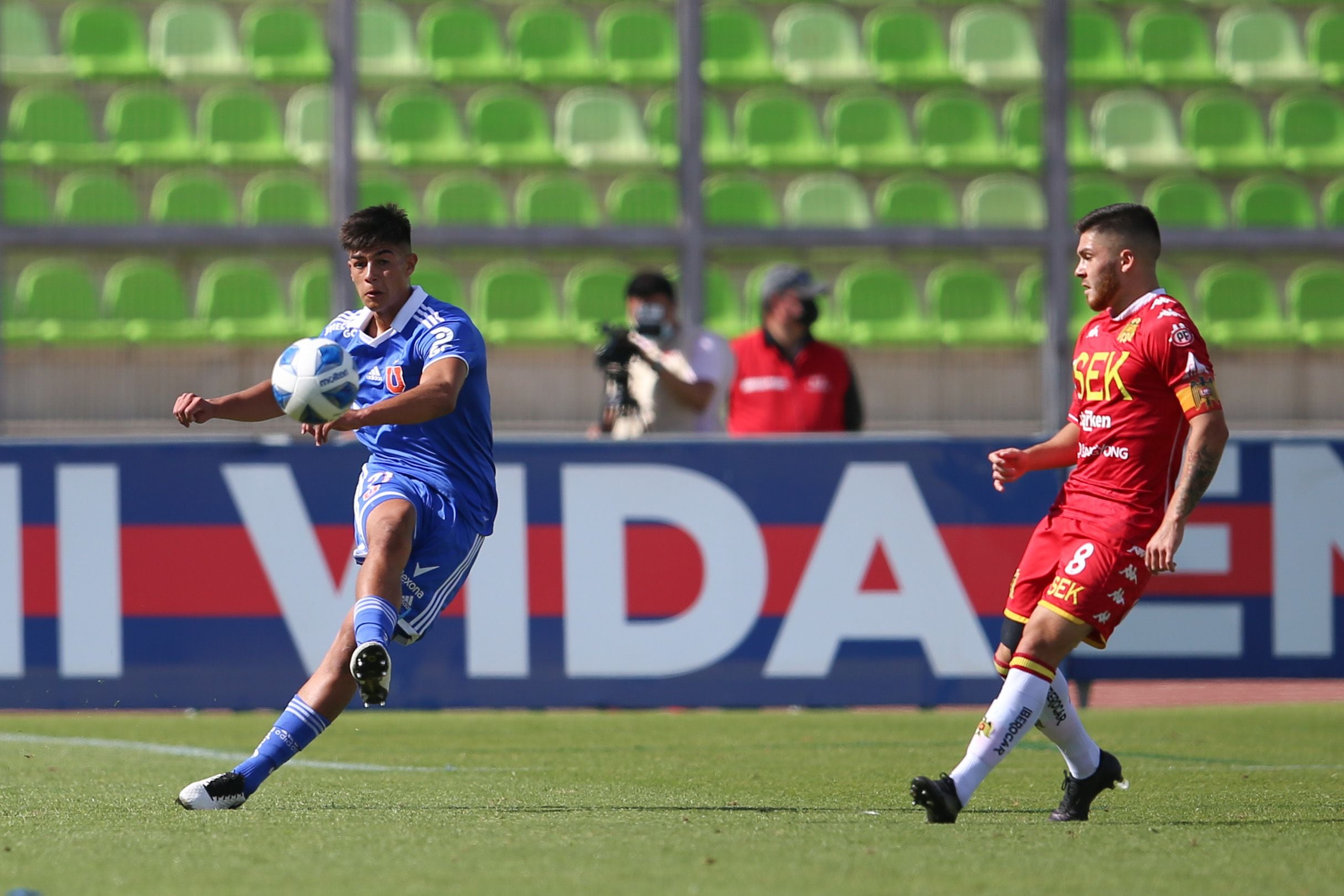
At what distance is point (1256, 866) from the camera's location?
4660 millimetres

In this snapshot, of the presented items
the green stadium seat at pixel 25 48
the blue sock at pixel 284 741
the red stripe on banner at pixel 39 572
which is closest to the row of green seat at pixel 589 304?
the green stadium seat at pixel 25 48

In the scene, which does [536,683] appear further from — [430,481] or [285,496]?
[430,481]

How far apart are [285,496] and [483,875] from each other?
5.23 metres

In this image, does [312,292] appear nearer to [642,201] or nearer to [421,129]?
[421,129]

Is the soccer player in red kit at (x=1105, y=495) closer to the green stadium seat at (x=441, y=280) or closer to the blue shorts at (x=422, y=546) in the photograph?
the blue shorts at (x=422, y=546)

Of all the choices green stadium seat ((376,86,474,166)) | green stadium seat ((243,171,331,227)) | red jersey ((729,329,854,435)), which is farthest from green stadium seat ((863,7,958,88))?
green stadium seat ((243,171,331,227))

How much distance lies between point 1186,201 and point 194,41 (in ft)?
23.7

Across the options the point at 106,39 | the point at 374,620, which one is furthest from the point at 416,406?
the point at 106,39

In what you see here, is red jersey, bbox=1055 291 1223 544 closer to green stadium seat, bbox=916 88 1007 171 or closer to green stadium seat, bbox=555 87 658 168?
green stadium seat, bbox=555 87 658 168

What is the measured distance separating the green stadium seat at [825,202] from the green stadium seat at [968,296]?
0.66 meters

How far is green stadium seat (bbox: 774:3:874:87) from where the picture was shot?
13.3 metres

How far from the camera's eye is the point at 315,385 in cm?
550

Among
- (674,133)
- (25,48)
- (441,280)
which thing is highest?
(25,48)

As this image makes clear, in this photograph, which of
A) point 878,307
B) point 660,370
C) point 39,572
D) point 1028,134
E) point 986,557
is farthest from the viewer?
point 1028,134
